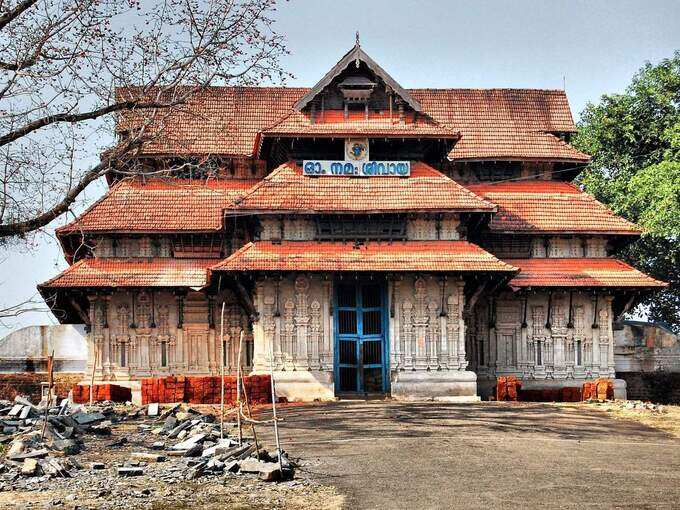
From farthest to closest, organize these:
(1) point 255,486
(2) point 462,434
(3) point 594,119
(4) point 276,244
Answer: (3) point 594,119
(4) point 276,244
(2) point 462,434
(1) point 255,486

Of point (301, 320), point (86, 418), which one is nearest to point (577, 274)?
point (301, 320)

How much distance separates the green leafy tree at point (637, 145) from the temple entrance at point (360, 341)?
15.7 m

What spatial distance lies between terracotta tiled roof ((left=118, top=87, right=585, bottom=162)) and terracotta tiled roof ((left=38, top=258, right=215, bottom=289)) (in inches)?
142

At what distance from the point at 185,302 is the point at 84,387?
4960 mm

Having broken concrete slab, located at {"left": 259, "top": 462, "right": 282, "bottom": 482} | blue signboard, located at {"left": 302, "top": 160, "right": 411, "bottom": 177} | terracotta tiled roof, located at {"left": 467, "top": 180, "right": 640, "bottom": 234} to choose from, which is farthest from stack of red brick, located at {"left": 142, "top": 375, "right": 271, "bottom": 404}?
broken concrete slab, located at {"left": 259, "top": 462, "right": 282, "bottom": 482}

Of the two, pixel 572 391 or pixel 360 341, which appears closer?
pixel 360 341

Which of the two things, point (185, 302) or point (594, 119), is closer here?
point (185, 302)

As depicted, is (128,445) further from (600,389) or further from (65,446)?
(600,389)

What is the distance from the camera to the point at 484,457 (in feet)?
55.7

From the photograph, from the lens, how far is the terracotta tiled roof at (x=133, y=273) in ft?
98.2

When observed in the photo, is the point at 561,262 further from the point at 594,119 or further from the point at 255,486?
the point at 255,486

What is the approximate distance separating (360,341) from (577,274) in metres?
7.33

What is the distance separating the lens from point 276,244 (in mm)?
29375

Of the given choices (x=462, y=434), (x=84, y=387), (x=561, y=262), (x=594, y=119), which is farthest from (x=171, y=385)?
(x=594, y=119)
